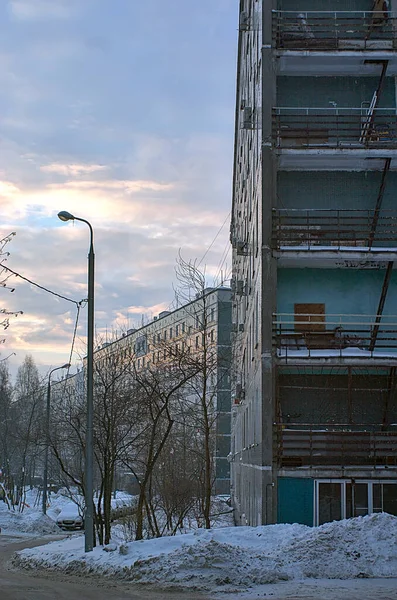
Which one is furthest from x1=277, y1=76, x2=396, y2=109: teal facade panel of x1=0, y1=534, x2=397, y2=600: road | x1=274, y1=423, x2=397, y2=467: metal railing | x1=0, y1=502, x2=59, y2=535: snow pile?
x1=0, y1=502, x2=59, y2=535: snow pile

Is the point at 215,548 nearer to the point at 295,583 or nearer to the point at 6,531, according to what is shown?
the point at 295,583

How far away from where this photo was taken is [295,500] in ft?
66.5

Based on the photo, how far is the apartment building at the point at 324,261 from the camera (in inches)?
808

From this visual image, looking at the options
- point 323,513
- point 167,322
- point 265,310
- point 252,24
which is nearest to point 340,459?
point 323,513

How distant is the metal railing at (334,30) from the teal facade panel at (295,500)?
13.5m

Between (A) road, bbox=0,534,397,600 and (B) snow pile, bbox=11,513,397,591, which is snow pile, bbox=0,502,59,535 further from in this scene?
(A) road, bbox=0,534,397,600

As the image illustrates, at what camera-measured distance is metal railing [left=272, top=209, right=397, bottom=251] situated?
73.6ft

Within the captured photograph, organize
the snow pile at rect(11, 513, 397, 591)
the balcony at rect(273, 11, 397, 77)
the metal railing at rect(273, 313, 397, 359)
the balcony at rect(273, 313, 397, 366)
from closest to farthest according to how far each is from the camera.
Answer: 1. the snow pile at rect(11, 513, 397, 591)
2. the balcony at rect(273, 313, 397, 366)
3. the metal railing at rect(273, 313, 397, 359)
4. the balcony at rect(273, 11, 397, 77)

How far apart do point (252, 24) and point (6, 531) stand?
29.1 metres

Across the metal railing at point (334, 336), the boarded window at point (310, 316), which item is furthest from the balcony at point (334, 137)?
the metal railing at point (334, 336)

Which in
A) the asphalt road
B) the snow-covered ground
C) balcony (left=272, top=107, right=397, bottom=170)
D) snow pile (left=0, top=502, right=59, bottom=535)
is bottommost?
snow pile (left=0, top=502, right=59, bottom=535)

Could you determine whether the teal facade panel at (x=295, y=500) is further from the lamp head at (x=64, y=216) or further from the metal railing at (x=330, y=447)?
the lamp head at (x=64, y=216)

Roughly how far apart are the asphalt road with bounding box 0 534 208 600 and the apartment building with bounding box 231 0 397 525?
6736 millimetres

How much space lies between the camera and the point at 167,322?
7981 centimetres
